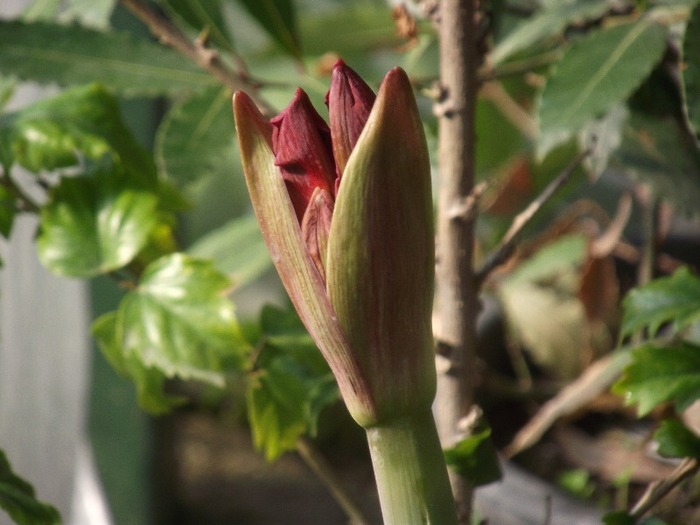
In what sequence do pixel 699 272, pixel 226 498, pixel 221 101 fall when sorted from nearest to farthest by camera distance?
pixel 221 101
pixel 699 272
pixel 226 498

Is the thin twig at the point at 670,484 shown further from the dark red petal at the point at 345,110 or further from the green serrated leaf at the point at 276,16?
the green serrated leaf at the point at 276,16

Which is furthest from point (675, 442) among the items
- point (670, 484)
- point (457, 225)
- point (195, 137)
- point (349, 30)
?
point (349, 30)

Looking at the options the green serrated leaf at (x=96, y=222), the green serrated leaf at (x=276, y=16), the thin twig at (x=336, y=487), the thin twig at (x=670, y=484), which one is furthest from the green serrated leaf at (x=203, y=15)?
the thin twig at (x=670, y=484)

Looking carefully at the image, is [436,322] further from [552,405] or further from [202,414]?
[202,414]

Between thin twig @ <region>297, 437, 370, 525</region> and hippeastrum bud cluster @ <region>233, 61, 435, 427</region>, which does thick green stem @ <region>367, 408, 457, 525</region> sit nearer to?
hippeastrum bud cluster @ <region>233, 61, 435, 427</region>

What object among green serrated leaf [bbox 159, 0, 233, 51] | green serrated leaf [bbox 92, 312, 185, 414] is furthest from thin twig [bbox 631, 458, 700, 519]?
green serrated leaf [bbox 159, 0, 233, 51]


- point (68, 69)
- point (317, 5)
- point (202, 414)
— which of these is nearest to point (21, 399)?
point (68, 69)
